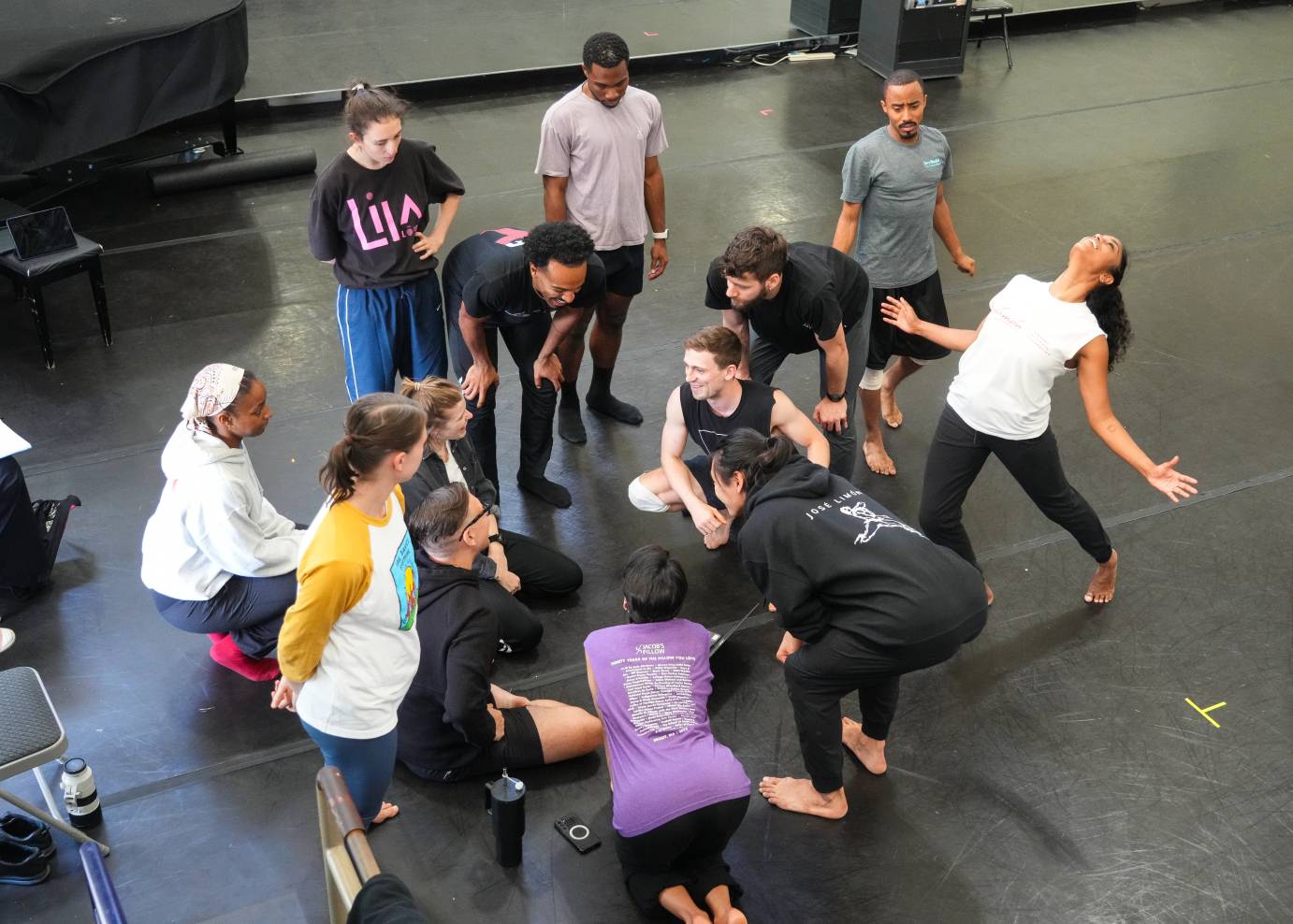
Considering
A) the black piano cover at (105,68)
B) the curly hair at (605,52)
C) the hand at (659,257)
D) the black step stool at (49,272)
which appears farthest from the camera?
the black piano cover at (105,68)

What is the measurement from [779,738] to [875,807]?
1.21 ft

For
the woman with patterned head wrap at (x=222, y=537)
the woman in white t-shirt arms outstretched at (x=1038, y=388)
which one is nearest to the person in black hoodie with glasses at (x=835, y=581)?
the woman in white t-shirt arms outstretched at (x=1038, y=388)

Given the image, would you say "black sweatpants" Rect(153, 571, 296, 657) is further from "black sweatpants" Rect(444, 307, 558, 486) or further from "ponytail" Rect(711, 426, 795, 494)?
"ponytail" Rect(711, 426, 795, 494)

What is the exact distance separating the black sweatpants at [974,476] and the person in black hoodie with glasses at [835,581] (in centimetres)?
76

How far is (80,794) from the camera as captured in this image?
10.7 feet

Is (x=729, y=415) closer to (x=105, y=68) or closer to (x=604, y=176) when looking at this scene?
(x=604, y=176)

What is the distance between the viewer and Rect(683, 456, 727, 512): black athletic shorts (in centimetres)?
416

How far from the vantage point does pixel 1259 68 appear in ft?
30.8

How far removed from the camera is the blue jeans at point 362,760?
279 cm

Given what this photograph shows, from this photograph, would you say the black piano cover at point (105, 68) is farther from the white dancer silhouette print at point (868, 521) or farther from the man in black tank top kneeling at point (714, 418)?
the white dancer silhouette print at point (868, 521)

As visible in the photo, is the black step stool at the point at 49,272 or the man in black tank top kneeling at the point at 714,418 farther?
the black step stool at the point at 49,272

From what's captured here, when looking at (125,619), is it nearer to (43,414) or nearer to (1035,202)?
(43,414)

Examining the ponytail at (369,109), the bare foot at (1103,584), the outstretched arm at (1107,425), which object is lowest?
the bare foot at (1103,584)

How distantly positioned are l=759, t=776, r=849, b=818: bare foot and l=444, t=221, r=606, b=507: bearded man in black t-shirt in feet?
5.20
